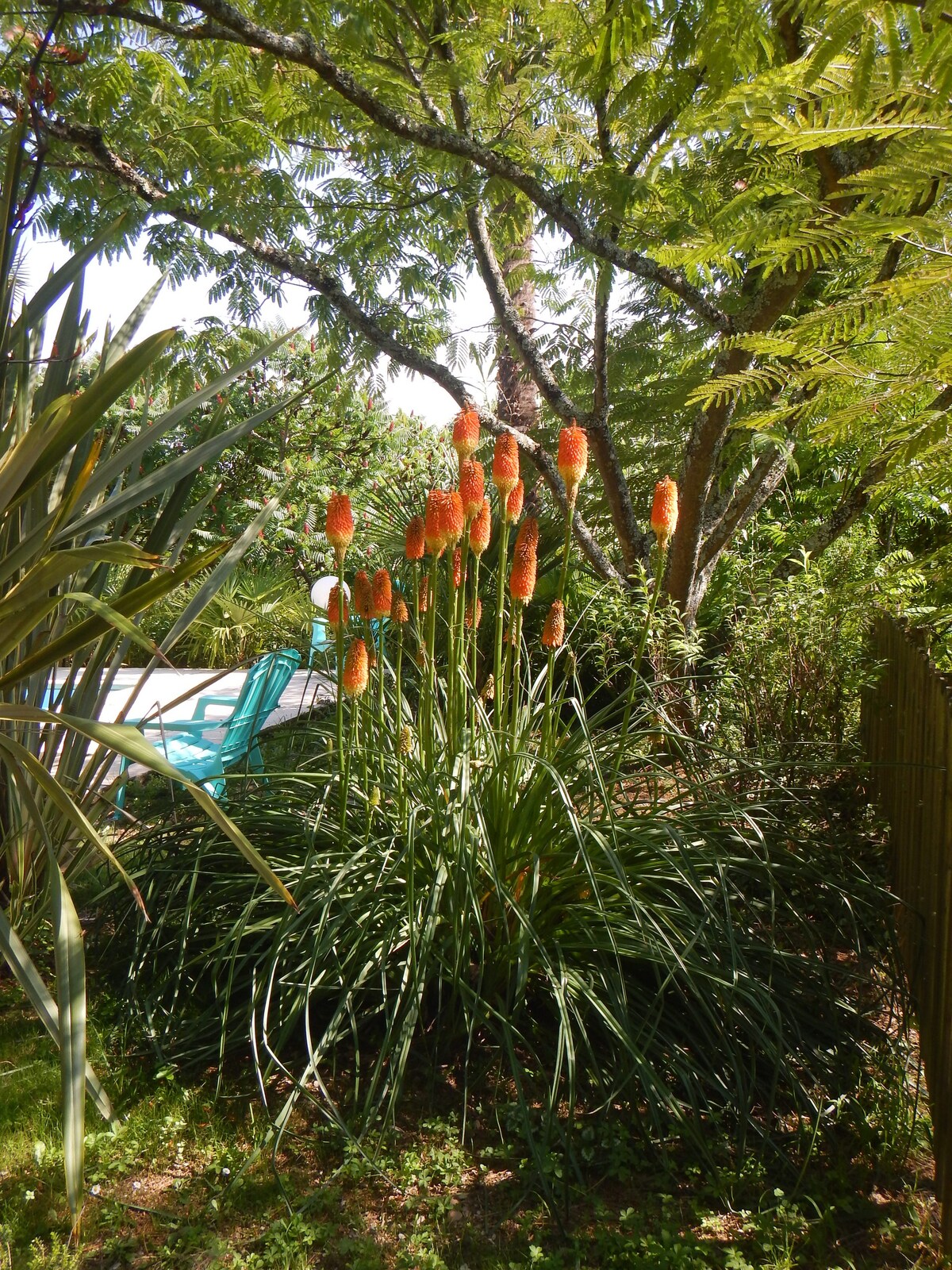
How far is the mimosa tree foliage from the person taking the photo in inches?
139

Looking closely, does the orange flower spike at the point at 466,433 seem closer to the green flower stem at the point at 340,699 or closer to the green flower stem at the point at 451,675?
the green flower stem at the point at 451,675

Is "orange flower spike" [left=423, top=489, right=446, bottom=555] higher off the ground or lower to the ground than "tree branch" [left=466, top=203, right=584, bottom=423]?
lower

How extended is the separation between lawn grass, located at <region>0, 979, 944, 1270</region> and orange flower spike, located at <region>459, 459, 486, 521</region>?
154 centimetres

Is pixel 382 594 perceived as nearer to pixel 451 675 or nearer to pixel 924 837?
pixel 451 675

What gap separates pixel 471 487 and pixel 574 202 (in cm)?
293

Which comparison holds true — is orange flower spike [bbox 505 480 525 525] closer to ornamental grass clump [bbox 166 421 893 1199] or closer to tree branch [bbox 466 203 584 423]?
ornamental grass clump [bbox 166 421 893 1199]

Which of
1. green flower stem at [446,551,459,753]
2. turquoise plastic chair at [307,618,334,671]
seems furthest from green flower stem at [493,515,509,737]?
turquoise plastic chair at [307,618,334,671]

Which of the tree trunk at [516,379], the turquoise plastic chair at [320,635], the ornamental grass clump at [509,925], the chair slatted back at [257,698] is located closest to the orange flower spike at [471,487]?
the ornamental grass clump at [509,925]

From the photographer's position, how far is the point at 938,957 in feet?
7.84

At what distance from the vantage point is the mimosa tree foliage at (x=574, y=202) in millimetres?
3520

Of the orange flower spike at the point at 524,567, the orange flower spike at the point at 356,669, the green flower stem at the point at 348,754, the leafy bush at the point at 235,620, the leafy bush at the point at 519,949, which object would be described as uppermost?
the leafy bush at the point at 235,620

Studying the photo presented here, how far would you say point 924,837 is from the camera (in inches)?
103

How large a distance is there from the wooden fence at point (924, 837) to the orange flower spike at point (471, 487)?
1314 mm

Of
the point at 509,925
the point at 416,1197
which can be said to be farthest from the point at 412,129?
the point at 416,1197
